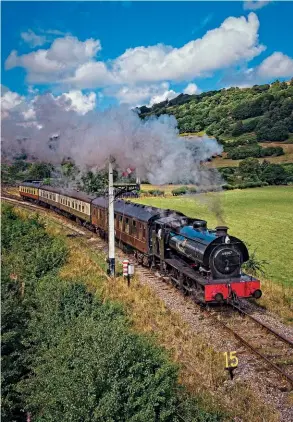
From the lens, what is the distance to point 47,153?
22.3 meters

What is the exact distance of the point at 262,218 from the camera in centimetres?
4175

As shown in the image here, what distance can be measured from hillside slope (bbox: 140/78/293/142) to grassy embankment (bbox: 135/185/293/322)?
25.5 meters

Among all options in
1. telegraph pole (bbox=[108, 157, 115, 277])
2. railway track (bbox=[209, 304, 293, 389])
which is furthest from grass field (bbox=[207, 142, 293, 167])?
railway track (bbox=[209, 304, 293, 389])

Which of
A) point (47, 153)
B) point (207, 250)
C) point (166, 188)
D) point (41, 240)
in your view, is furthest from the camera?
point (166, 188)

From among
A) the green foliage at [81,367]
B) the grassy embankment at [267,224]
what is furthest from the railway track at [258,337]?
the green foliage at [81,367]

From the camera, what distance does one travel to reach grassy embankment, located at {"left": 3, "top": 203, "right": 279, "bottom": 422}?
8.98m

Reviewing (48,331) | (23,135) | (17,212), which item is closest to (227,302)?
(48,331)

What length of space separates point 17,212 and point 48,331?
24595mm

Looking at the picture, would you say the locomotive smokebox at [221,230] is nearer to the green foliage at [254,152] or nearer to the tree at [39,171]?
the tree at [39,171]

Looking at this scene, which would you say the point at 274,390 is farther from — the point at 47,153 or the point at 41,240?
the point at 41,240

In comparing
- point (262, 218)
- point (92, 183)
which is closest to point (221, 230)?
point (92, 183)

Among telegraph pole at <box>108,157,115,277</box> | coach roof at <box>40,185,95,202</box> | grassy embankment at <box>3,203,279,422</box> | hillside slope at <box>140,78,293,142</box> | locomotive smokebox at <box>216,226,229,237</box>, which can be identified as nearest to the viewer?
grassy embankment at <box>3,203,279,422</box>

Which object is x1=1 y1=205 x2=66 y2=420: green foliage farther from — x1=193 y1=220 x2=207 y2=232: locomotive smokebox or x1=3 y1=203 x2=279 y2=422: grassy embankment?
x1=193 y1=220 x2=207 y2=232: locomotive smokebox

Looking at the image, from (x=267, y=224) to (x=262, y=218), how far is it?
10.6 ft
